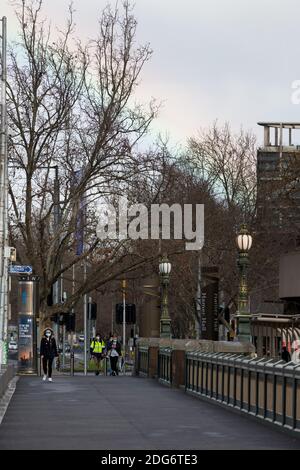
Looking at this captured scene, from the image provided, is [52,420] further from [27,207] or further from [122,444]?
[27,207]

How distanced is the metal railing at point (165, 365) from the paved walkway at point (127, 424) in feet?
16.3

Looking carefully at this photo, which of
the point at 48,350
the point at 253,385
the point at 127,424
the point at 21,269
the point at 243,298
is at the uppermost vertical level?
the point at 21,269

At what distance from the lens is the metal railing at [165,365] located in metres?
35.8

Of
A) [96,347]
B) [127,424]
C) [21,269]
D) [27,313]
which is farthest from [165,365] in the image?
[96,347]

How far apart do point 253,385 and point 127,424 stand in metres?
2.79

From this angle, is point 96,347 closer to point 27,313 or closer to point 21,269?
point 27,313

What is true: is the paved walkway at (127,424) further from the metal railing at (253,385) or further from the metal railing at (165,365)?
the metal railing at (165,365)

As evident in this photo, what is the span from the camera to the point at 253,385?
21.8 meters

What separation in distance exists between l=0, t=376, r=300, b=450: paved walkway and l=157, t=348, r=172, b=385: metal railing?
4.98m

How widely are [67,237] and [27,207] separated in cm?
227

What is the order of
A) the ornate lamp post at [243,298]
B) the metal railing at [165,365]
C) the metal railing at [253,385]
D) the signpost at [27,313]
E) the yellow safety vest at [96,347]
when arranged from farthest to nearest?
the yellow safety vest at [96,347] → the signpost at [27,313] → the metal railing at [165,365] → the ornate lamp post at [243,298] → the metal railing at [253,385]

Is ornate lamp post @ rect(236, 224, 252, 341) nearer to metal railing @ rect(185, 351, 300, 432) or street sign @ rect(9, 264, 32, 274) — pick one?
metal railing @ rect(185, 351, 300, 432)

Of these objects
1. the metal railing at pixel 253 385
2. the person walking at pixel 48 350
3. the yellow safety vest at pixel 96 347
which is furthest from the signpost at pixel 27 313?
the metal railing at pixel 253 385
